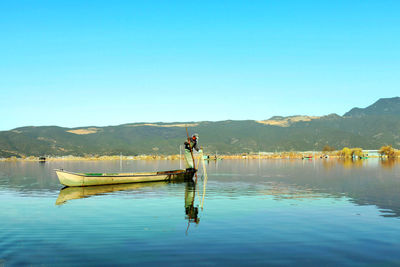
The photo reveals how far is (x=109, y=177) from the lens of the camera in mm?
55438

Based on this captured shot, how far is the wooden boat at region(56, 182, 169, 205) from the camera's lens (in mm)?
41688

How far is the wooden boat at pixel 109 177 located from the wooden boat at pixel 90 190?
730 mm

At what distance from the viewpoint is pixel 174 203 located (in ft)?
118

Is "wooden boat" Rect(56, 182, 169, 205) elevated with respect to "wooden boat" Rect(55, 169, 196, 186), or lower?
lower

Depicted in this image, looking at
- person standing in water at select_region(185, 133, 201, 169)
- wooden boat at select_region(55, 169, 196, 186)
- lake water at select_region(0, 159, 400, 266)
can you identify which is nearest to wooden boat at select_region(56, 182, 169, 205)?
wooden boat at select_region(55, 169, 196, 186)

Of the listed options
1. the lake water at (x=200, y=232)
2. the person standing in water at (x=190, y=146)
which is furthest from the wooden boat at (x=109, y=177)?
the lake water at (x=200, y=232)

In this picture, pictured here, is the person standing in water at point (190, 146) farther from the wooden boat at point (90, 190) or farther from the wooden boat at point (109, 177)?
the wooden boat at point (90, 190)

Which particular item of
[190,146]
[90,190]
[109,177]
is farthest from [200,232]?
[190,146]

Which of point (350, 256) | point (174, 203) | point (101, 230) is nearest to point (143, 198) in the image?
point (174, 203)

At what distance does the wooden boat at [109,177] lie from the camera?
52772 millimetres

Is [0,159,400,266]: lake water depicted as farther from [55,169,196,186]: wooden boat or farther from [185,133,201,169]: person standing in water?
[185,133,201,169]: person standing in water

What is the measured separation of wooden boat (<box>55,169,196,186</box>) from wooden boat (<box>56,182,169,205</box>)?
730 mm

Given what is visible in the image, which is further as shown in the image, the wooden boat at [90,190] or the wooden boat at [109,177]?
the wooden boat at [109,177]

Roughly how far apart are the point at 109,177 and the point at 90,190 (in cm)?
532
